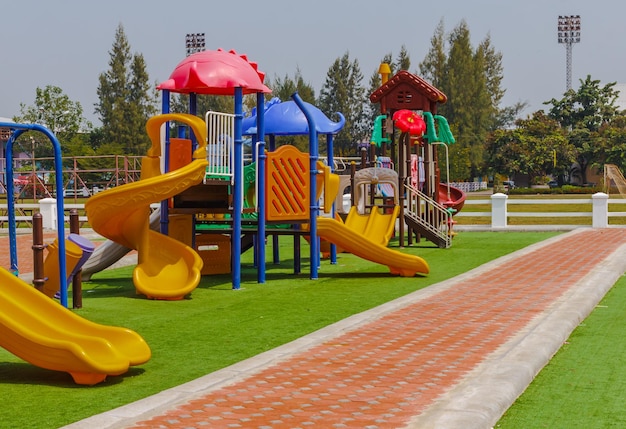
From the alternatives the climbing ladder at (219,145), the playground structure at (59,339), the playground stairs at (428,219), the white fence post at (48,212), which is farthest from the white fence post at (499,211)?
the playground structure at (59,339)

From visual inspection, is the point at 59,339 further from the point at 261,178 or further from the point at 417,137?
the point at 417,137

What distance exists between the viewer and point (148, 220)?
42.3 feet

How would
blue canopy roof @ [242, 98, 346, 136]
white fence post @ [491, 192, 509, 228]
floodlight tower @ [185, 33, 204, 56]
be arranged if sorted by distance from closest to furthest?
blue canopy roof @ [242, 98, 346, 136], white fence post @ [491, 192, 509, 228], floodlight tower @ [185, 33, 204, 56]

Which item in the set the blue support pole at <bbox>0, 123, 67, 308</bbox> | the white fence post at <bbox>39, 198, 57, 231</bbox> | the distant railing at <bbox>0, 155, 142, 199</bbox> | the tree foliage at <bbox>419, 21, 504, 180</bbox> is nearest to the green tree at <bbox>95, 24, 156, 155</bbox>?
the distant railing at <bbox>0, 155, 142, 199</bbox>

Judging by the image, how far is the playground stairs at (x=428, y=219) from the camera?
68.4 feet

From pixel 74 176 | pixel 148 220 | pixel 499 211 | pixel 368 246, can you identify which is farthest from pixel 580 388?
pixel 74 176

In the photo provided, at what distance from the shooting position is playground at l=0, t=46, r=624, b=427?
24.9ft

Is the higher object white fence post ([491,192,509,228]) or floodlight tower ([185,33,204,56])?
floodlight tower ([185,33,204,56])

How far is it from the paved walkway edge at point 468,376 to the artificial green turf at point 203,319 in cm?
33

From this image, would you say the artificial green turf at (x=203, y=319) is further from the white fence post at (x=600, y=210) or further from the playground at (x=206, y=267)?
the white fence post at (x=600, y=210)

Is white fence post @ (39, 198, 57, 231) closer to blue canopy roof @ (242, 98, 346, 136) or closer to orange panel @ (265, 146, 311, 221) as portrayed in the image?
blue canopy roof @ (242, 98, 346, 136)

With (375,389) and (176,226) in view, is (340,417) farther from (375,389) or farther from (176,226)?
(176,226)

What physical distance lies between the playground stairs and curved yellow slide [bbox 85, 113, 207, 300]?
8.60 m

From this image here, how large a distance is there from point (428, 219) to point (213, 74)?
360 inches
